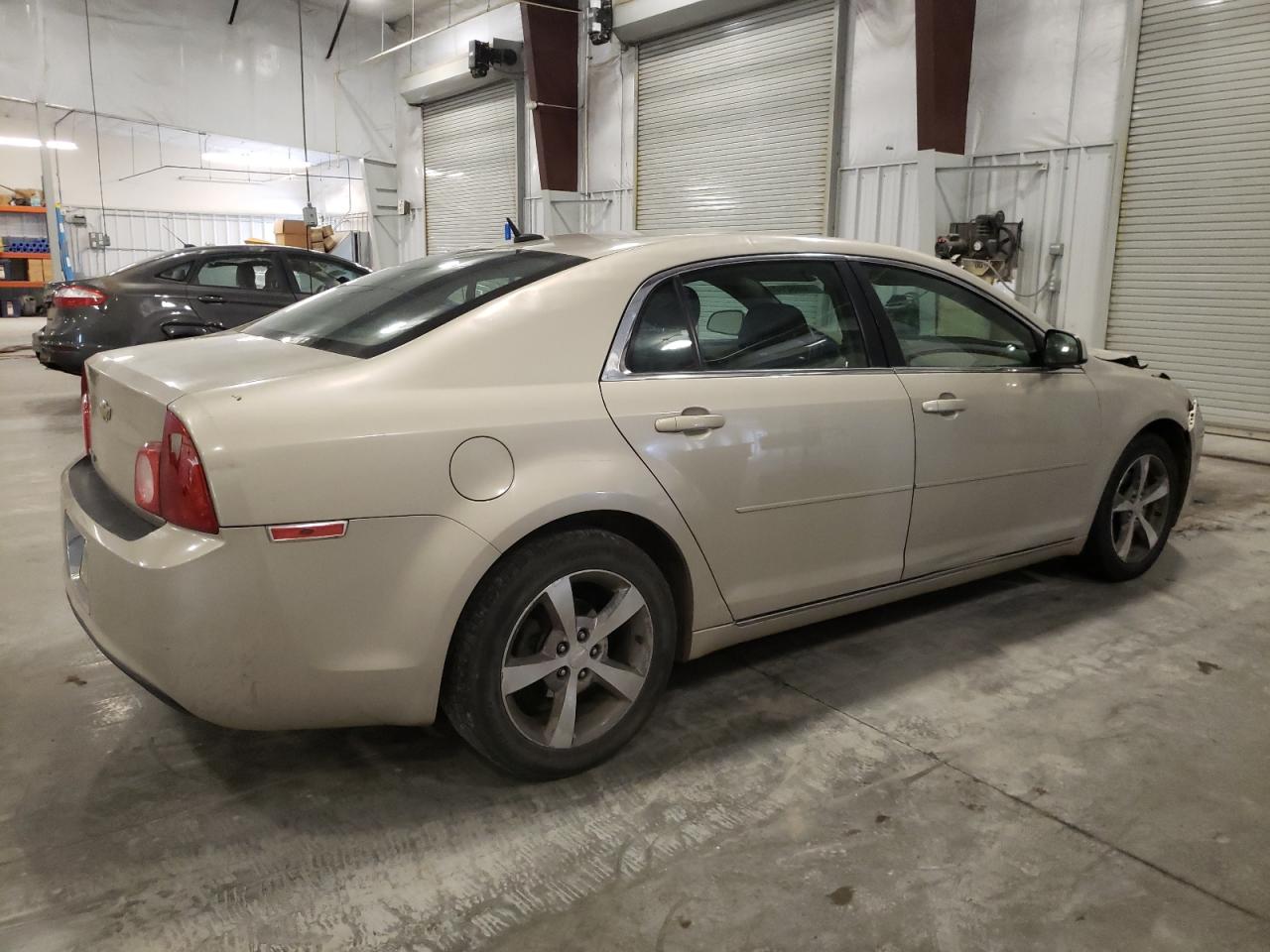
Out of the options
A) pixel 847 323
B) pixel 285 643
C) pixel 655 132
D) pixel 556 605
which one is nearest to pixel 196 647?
pixel 285 643

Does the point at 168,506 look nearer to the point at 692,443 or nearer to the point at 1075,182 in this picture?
the point at 692,443

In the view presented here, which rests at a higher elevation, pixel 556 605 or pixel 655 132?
pixel 655 132

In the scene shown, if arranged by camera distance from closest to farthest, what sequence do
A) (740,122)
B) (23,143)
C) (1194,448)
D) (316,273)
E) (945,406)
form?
(945,406)
(1194,448)
(316,273)
(740,122)
(23,143)

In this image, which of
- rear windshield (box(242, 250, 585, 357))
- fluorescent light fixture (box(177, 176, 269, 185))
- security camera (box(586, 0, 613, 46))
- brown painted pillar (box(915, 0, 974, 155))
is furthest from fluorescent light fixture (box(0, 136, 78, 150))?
rear windshield (box(242, 250, 585, 357))

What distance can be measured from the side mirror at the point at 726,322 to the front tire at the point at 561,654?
707mm

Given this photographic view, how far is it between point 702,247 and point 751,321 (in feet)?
0.86

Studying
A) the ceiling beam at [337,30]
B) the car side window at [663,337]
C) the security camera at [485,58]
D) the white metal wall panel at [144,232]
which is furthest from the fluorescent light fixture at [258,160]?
the car side window at [663,337]

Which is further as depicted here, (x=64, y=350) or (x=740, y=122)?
(x=740, y=122)

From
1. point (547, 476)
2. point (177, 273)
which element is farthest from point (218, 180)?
point (547, 476)

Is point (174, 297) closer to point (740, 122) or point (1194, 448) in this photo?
point (740, 122)

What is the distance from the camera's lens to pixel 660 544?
2504 millimetres

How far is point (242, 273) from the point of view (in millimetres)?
8375

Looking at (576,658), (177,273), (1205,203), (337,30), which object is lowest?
(576,658)

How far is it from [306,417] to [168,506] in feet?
1.11
